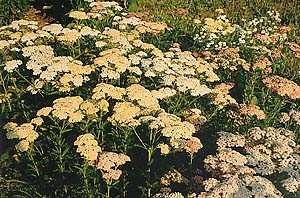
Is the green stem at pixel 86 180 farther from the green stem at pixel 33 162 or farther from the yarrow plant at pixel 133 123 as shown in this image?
the green stem at pixel 33 162

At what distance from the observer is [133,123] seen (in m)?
4.69

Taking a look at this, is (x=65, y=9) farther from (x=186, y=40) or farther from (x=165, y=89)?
(x=165, y=89)

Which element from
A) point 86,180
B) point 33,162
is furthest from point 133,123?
point 33,162

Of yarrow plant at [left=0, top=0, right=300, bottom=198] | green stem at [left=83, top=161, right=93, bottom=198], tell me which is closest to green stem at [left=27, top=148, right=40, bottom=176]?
yarrow plant at [left=0, top=0, right=300, bottom=198]

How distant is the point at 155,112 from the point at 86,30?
5.73 ft

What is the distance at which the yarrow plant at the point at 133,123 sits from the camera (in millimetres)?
4605

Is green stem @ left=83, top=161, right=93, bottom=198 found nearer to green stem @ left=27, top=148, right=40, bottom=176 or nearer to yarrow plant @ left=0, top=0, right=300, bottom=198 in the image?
yarrow plant @ left=0, top=0, right=300, bottom=198

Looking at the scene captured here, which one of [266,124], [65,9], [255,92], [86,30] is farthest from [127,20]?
[65,9]

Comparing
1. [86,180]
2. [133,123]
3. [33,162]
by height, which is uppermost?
[133,123]

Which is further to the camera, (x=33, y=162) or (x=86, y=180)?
(x=33, y=162)

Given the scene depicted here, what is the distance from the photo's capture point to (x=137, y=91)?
16.6 feet

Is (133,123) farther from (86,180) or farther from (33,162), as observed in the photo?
(33,162)

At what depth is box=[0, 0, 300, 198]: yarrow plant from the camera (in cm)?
461

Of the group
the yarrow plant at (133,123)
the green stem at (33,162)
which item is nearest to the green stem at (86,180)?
the yarrow plant at (133,123)
